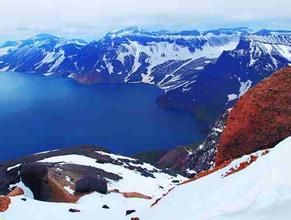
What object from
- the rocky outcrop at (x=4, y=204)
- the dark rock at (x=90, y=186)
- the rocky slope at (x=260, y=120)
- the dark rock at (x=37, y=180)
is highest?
the rocky slope at (x=260, y=120)

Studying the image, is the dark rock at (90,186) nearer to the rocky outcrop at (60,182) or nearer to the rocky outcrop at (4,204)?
the rocky outcrop at (60,182)

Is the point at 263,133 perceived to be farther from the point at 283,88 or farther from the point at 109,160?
the point at 109,160

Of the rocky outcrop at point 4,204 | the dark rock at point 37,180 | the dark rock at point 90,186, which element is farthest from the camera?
the dark rock at point 37,180

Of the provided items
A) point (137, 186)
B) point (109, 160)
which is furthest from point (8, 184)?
point (109, 160)

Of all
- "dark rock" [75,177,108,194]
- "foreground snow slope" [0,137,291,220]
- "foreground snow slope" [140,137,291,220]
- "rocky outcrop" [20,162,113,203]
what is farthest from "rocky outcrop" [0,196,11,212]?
"dark rock" [75,177,108,194]

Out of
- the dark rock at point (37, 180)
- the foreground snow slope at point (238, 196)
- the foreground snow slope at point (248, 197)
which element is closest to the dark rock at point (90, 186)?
the dark rock at point (37, 180)
